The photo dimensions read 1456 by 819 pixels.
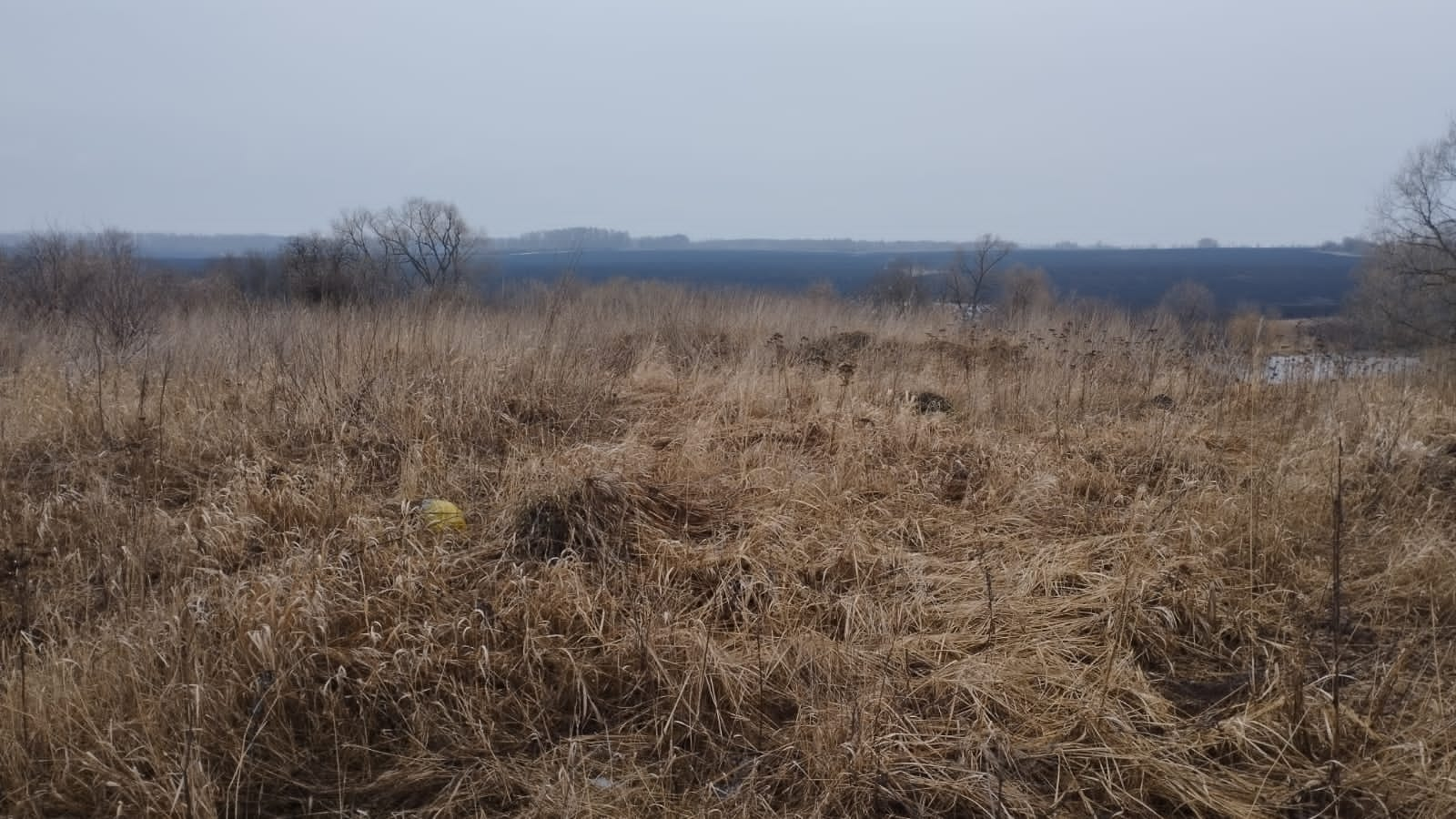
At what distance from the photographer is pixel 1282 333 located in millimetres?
8328

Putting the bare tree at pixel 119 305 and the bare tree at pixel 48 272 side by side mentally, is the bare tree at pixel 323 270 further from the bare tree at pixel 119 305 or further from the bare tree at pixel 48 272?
the bare tree at pixel 48 272

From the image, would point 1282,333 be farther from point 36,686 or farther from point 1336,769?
point 36,686

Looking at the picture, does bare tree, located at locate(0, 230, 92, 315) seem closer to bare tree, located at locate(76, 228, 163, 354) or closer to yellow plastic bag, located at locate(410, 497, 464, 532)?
bare tree, located at locate(76, 228, 163, 354)

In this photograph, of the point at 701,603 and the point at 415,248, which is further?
the point at 415,248

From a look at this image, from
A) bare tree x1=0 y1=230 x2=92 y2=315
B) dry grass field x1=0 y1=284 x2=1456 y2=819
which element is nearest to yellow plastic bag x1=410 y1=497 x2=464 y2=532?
dry grass field x1=0 y1=284 x2=1456 y2=819

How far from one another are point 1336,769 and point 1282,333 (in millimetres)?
7506

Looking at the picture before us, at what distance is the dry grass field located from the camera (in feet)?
7.34

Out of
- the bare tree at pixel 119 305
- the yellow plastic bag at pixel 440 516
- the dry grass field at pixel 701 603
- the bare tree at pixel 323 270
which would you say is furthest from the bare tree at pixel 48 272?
the yellow plastic bag at pixel 440 516

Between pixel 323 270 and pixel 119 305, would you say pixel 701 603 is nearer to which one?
pixel 119 305

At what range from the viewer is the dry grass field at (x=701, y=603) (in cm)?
224

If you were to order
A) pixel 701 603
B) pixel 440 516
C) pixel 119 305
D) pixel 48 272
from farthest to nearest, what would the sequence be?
pixel 48 272 < pixel 119 305 < pixel 440 516 < pixel 701 603

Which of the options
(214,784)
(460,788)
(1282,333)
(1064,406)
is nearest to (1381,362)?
(1282,333)

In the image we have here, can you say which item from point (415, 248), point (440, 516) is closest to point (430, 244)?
point (415, 248)

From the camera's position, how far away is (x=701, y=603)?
10.4 ft
